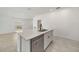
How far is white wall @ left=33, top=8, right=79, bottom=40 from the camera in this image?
221 inches

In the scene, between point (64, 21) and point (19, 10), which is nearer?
point (19, 10)

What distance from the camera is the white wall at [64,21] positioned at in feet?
18.4

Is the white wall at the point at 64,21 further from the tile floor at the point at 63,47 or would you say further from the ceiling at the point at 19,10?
the ceiling at the point at 19,10

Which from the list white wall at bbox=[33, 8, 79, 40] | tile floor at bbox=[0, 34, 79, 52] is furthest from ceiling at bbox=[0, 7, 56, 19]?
white wall at bbox=[33, 8, 79, 40]

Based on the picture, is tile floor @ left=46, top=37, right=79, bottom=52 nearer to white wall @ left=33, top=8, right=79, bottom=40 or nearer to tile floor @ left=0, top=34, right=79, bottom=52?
tile floor @ left=0, top=34, right=79, bottom=52

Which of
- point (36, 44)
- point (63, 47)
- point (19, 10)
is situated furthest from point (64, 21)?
point (36, 44)

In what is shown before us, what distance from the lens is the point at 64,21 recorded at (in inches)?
263

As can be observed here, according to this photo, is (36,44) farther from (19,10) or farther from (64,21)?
(64,21)

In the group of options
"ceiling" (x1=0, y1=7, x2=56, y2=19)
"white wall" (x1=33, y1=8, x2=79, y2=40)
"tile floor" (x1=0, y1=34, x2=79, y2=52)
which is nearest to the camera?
"ceiling" (x1=0, y1=7, x2=56, y2=19)

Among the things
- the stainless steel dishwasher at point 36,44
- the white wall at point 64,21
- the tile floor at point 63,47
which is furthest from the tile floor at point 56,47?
the white wall at point 64,21

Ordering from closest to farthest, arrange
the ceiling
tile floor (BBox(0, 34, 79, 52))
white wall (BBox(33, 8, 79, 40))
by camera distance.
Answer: the ceiling
tile floor (BBox(0, 34, 79, 52))
white wall (BBox(33, 8, 79, 40))
